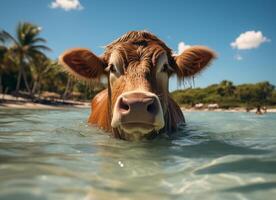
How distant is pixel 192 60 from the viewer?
5152 mm

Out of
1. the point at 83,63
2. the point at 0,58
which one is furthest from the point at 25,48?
the point at 83,63

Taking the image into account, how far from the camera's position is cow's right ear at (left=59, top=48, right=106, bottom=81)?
4992 mm

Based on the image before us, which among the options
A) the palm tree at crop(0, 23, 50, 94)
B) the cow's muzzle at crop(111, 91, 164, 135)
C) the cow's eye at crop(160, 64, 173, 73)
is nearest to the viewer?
the cow's muzzle at crop(111, 91, 164, 135)

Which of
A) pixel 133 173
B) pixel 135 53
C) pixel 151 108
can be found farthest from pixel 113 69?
pixel 133 173

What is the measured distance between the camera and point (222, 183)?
2230mm

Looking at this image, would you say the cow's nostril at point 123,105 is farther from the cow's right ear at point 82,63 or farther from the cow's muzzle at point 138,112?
the cow's right ear at point 82,63

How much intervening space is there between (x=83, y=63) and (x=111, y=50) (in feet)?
1.68

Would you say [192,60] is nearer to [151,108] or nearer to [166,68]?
[166,68]

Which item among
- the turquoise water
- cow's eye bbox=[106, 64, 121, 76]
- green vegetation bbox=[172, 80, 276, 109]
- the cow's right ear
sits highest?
green vegetation bbox=[172, 80, 276, 109]

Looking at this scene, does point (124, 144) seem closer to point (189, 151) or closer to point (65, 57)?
point (189, 151)

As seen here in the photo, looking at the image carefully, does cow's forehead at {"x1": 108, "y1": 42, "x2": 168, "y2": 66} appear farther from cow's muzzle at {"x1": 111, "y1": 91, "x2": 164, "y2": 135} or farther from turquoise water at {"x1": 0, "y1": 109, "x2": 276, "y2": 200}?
turquoise water at {"x1": 0, "y1": 109, "x2": 276, "y2": 200}

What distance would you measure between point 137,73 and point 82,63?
1.30 metres

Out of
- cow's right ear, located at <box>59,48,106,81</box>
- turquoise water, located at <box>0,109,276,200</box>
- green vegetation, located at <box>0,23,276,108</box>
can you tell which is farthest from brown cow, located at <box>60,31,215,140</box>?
green vegetation, located at <box>0,23,276,108</box>

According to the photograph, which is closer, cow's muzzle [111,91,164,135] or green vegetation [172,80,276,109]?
cow's muzzle [111,91,164,135]
